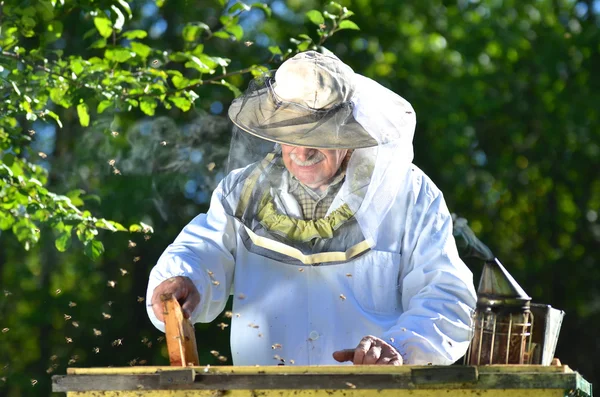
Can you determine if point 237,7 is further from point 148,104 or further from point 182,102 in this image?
point 148,104

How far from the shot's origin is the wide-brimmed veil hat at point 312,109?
383 cm

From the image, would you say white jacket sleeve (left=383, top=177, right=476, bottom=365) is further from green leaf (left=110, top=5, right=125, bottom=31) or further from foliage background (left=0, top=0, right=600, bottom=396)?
foliage background (left=0, top=0, right=600, bottom=396)

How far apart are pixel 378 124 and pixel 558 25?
1134 cm

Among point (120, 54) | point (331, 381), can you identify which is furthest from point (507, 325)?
point (120, 54)

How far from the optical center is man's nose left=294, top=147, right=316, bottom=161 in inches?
152

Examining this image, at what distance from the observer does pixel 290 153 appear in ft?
12.8

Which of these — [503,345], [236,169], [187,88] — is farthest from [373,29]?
[503,345]

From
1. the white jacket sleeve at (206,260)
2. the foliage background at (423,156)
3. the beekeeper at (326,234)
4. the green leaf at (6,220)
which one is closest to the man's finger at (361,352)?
the beekeeper at (326,234)

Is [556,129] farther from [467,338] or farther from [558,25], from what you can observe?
[467,338]

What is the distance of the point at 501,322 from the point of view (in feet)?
9.87

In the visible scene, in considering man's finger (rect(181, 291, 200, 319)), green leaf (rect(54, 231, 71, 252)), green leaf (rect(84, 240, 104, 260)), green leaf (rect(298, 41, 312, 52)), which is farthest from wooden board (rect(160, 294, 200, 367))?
green leaf (rect(298, 41, 312, 52))

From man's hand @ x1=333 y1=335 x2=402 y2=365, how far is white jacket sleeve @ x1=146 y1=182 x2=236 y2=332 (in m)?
0.69

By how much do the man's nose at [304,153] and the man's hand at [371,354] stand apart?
32.9 inches

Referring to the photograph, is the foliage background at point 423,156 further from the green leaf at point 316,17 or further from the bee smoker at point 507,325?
the bee smoker at point 507,325
